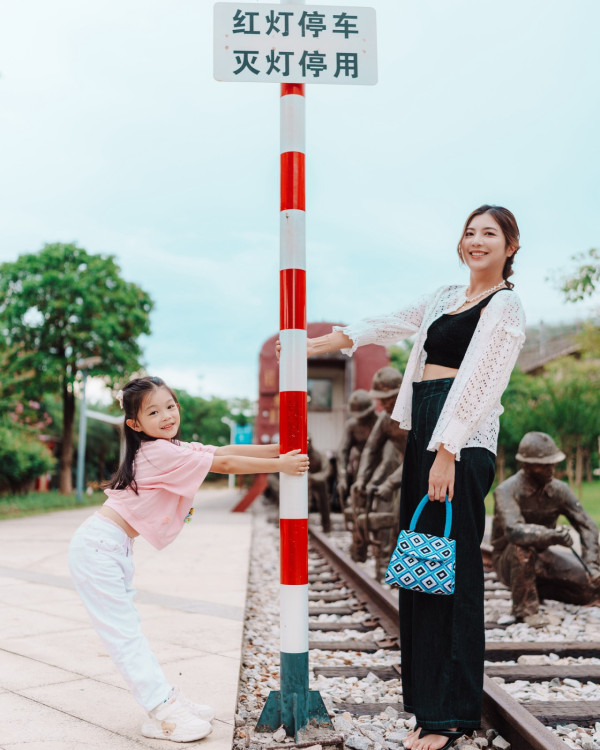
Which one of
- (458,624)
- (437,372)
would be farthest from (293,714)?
(437,372)

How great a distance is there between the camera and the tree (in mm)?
25094

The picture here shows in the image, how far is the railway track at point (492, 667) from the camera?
2.83 meters

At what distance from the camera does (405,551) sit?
2.62m

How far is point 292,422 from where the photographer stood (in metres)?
2.77

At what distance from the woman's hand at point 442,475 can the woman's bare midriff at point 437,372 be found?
12.7 inches

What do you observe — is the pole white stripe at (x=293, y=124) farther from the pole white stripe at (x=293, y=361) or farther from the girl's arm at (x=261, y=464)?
the girl's arm at (x=261, y=464)

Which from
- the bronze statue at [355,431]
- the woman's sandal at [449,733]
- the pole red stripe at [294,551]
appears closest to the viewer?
the woman's sandal at [449,733]

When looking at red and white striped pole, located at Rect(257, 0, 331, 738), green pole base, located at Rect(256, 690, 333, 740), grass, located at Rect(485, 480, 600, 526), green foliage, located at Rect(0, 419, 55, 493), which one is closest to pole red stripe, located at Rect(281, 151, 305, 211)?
red and white striped pole, located at Rect(257, 0, 331, 738)

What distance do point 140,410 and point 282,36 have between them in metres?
1.49

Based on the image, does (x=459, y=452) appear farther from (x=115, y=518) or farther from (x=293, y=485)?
(x=115, y=518)

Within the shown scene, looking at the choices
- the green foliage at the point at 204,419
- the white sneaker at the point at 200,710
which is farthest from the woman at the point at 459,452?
the green foliage at the point at 204,419

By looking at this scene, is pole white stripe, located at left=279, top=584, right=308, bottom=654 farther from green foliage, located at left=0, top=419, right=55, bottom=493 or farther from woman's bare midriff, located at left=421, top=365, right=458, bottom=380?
green foliage, located at left=0, top=419, right=55, bottom=493

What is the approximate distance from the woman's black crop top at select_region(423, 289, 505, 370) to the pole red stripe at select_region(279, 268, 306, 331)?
0.49 meters

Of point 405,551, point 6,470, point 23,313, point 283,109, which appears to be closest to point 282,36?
point 283,109
